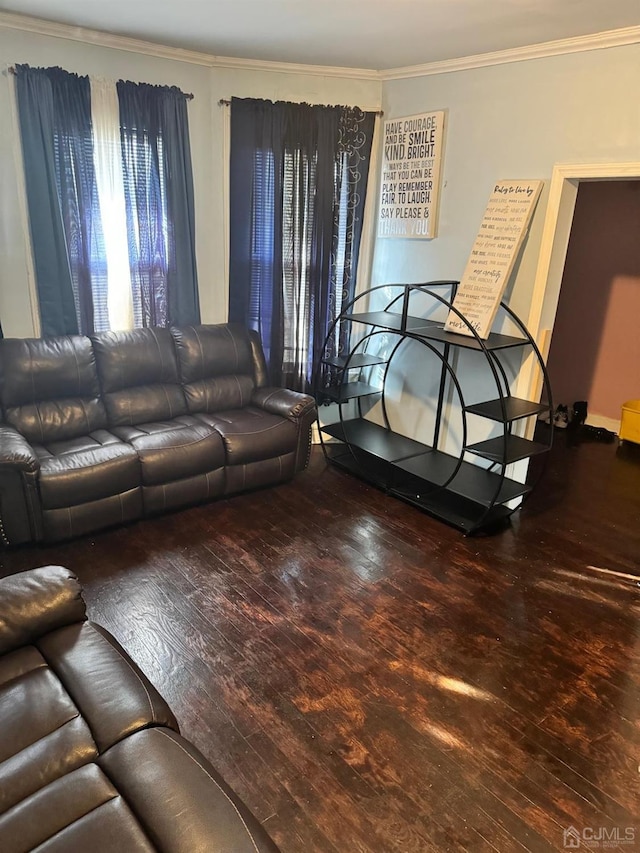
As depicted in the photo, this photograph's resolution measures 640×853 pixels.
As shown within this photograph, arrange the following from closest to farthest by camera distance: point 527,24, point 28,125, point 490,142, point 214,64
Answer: point 527,24, point 28,125, point 490,142, point 214,64

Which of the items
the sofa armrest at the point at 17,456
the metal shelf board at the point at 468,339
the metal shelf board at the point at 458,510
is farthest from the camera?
the metal shelf board at the point at 458,510

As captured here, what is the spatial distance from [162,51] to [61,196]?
1.10m

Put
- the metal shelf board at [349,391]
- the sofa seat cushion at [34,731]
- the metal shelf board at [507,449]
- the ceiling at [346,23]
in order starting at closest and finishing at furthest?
1. the sofa seat cushion at [34,731]
2. the ceiling at [346,23]
3. the metal shelf board at [507,449]
4. the metal shelf board at [349,391]

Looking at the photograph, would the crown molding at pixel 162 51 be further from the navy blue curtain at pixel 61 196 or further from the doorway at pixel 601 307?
the doorway at pixel 601 307

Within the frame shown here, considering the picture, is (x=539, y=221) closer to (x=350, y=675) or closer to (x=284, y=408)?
(x=284, y=408)

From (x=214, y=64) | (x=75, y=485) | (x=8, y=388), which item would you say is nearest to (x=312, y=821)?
(x=75, y=485)

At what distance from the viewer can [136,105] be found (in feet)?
11.8

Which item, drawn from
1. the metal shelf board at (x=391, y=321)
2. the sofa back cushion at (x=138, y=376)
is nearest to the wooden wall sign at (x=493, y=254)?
the metal shelf board at (x=391, y=321)

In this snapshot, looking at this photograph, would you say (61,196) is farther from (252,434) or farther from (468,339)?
(468,339)

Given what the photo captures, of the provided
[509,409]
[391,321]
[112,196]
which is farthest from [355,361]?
[112,196]

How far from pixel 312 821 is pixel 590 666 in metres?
1.33

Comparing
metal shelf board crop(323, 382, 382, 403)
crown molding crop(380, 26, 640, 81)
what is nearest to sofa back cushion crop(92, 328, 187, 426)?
metal shelf board crop(323, 382, 382, 403)

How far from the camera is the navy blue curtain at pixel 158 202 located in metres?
3.65

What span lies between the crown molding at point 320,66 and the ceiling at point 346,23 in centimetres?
5
